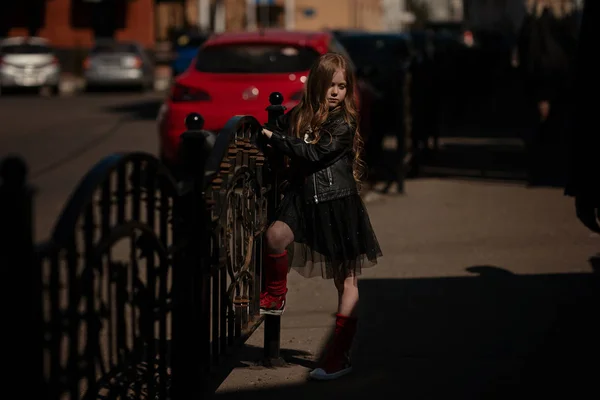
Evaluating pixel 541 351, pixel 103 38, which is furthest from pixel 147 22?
pixel 541 351

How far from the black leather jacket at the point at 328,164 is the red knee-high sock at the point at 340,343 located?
0.56 meters

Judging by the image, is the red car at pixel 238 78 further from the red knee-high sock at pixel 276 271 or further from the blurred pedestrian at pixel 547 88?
the red knee-high sock at pixel 276 271

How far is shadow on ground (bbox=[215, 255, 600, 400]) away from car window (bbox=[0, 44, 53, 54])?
29641 mm

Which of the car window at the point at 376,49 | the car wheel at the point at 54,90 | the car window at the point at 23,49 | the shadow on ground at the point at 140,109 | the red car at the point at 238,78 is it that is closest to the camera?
the red car at the point at 238,78

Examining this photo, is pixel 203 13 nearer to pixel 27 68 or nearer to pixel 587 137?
pixel 27 68

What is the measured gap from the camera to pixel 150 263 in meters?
3.77

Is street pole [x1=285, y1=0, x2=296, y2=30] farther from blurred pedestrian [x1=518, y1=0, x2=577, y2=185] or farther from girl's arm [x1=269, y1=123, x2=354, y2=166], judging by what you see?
girl's arm [x1=269, y1=123, x2=354, y2=166]

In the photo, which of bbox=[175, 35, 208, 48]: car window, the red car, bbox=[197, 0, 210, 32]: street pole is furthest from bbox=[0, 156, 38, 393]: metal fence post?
bbox=[197, 0, 210, 32]: street pole

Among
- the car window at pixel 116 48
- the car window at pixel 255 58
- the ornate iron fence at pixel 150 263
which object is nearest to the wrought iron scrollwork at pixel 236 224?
the ornate iron fence at pixel 150 263

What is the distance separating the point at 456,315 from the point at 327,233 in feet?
5.99

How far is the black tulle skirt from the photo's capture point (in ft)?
16.3

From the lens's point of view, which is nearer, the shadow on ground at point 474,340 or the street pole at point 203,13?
the shadow on ground at point 474,340

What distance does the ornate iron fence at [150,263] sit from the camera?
2947 millimetres

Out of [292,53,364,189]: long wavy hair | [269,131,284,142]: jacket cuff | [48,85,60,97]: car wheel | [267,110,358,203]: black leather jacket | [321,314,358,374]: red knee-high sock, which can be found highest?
[292,53,364,189]: long wavy hair
